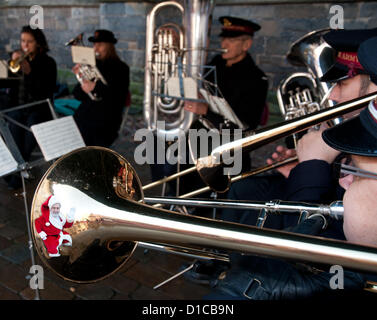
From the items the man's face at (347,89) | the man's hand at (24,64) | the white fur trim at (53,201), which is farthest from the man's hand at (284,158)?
the man's hand at (24,64)

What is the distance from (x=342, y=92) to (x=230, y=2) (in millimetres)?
4095

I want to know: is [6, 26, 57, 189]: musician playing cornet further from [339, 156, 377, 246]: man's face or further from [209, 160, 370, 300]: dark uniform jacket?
[339, 156, 377, 246]: man's face

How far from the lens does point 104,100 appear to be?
319cm

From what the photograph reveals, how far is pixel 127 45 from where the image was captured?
6141 mm

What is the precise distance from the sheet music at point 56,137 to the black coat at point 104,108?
1152 millimetres

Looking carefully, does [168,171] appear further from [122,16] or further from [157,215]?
[122,16]

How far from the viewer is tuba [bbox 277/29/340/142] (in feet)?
6.20

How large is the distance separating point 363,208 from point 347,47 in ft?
2.94

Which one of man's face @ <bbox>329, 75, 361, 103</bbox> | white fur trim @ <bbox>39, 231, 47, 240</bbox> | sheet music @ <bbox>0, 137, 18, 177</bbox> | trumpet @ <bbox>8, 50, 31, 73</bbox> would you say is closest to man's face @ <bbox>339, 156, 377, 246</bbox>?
man's face @ <bbox>329, 75, 361, 103</bbox>

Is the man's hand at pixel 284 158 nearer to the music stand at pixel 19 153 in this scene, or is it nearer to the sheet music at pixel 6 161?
the music stand at pixel 19 153

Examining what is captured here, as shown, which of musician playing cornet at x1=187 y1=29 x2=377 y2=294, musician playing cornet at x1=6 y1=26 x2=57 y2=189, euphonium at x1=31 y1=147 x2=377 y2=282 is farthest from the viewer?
musician playing cornet at x1=6 y1=26 x2=57 y2=189

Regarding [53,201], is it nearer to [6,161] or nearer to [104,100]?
[6,161]

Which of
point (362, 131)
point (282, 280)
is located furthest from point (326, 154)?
point (282, 280)

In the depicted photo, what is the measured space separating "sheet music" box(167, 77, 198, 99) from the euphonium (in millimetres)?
1088
